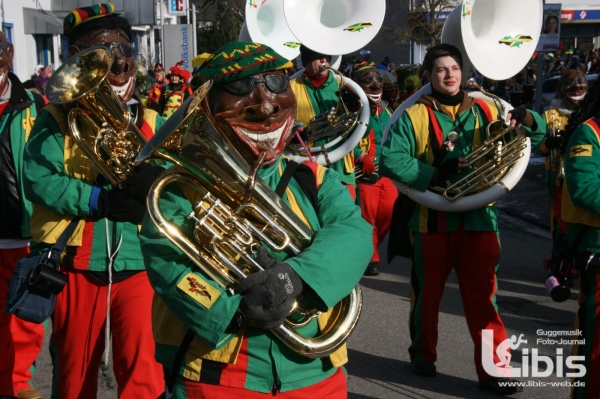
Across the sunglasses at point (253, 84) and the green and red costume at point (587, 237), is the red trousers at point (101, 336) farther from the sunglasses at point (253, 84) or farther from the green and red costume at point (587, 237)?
the green and red costume at point (587, 237)

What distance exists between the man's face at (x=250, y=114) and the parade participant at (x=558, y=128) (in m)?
4.53

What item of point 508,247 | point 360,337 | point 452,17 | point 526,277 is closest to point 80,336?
point 360,337

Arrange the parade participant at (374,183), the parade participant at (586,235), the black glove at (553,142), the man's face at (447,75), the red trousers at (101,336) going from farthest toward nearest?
the parade participant at (374,183)
the black glove at (553,142)
the man's face at (447,75)
the parade participant at (586,235)
the red trousers at (101,336)

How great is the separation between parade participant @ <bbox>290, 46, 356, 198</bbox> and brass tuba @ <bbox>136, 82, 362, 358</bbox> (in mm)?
4354

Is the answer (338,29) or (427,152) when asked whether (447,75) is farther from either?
(338,29)

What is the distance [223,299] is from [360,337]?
3.76 meters

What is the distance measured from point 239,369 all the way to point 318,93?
4636 millimetres

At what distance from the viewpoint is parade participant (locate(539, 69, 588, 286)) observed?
6.99 meters

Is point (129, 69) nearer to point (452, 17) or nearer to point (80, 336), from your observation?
point (80, 336)

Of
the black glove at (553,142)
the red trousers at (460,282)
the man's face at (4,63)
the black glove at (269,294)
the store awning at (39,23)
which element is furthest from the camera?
the store awning at (39,23)

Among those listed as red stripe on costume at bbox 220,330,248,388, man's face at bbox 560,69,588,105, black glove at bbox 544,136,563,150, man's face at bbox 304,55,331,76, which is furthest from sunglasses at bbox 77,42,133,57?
man's face at bbox 560,69,588,105

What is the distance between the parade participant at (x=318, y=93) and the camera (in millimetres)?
7086

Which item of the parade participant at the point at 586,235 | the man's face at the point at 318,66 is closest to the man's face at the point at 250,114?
the parade participant at the point at 586,235

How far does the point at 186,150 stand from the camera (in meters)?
2.63
